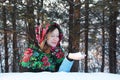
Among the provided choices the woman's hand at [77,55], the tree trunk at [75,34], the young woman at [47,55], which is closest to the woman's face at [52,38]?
the young woman at [47,55]

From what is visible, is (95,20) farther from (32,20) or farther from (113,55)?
(32,20)

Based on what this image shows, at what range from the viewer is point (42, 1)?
11.0 metres

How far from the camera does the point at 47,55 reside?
2.43 metres

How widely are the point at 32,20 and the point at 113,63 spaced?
6.46 metres

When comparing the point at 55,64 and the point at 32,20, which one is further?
the point at 32,20

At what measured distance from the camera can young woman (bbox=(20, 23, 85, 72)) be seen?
7.62 ft

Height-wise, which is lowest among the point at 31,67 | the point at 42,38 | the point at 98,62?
the point at 98,62

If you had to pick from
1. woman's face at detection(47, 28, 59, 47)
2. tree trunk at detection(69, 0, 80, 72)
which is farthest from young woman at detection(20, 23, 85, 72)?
tree trunk at detection(69, 0, 80, 72)

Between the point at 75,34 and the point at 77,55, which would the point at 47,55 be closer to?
the point at 77,55

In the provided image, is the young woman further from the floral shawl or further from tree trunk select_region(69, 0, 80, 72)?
tree trunk select_region(69, 0, 80, 72)
